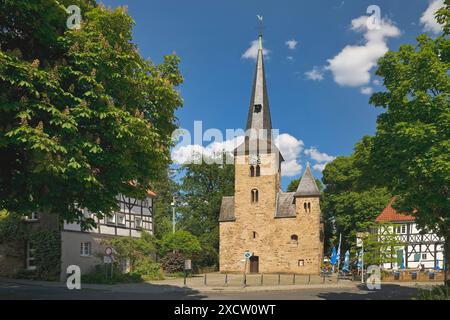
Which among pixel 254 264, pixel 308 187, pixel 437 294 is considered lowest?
pixel 254 264

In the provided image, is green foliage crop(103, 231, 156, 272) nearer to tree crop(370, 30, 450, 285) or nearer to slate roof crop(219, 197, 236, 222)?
slate roof crop(219, 197, 236, 222)

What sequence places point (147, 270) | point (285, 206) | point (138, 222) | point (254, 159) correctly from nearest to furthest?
point (147, 270) → point (138, 222) → point (285, 206) → point (254, 159)

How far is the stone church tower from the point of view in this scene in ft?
148

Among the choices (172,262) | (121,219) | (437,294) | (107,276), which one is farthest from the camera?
(172,262)

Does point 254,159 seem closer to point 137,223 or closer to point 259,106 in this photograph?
point 259,106

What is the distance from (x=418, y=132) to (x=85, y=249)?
22743 millimetres

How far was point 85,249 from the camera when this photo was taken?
3017 cm

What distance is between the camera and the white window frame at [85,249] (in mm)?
29694

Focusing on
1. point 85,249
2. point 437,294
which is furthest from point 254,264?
point 437,294

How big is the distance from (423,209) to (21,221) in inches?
930

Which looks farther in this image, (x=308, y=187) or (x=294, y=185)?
(x=294, y=185)

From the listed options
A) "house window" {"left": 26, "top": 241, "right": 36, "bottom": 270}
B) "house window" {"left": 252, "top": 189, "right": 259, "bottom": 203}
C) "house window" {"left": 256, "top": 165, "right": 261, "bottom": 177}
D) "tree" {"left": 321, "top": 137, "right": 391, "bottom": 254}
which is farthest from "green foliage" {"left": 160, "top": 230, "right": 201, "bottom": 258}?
"tree" {"left": 321, "top": 137, "right": 391, "bottom": 254}
